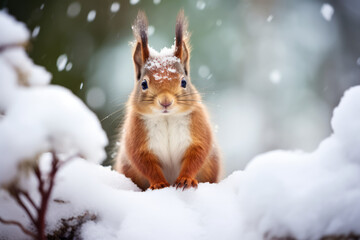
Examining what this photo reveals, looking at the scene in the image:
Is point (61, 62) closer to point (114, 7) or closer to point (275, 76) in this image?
point (114, 7)

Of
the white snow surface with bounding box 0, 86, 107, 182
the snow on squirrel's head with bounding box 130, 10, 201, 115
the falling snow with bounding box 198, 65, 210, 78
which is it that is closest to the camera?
the white snow surface with bounding box 0, 86, 107, 182

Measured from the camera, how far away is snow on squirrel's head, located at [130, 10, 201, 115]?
1.02 meters

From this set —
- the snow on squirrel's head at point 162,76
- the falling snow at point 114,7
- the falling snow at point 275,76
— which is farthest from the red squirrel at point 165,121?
the falling snow at point 275,76

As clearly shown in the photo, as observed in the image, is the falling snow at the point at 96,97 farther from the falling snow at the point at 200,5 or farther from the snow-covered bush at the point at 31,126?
the snow-covered bush at the point at 31,126

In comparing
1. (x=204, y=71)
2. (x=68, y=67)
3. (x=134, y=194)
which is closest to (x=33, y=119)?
(x=134, y=194)

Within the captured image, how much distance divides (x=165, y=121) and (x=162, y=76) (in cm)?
13

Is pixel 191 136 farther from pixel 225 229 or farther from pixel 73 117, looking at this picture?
pixel 73 117

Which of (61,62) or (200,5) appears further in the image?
(200,5)

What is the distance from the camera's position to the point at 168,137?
1.08 meters

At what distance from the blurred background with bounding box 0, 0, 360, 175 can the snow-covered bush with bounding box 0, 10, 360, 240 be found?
469mm

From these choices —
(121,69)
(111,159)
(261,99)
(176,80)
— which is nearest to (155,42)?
(121,69)

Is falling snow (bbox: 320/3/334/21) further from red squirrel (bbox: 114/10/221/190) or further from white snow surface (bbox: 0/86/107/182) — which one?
white snow surface (bbox: 0/86/107/182)

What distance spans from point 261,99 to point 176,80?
3.18ft

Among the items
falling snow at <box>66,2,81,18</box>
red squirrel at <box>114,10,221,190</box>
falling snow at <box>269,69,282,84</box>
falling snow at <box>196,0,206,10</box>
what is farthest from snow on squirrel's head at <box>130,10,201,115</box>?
falling snow at <box>269,69,282,84</box>
